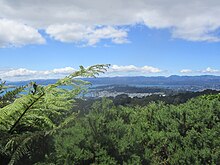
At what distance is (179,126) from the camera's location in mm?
6477

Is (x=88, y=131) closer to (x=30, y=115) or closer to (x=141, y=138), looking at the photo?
(x=141, y=138)

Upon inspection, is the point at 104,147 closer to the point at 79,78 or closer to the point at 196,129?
the point at 79,78

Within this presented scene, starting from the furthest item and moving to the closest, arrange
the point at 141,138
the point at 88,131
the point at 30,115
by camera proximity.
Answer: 1. the point at 141,138
2. the point at 88,131
3. the point at 30,115

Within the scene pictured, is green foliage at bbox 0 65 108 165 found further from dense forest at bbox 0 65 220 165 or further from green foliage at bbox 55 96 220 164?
green foliage at bbox 55 96 220 164

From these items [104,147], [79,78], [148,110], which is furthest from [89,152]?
[148,110]

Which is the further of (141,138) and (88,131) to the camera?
(141,138)

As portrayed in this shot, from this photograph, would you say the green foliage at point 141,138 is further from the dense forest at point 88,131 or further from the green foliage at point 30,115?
the green foliage at point 30,115

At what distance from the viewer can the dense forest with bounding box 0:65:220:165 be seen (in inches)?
154

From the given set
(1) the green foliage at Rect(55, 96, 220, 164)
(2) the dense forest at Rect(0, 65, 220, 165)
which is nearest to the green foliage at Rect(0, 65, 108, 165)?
(2) the dense forest at Rect(0, 65, 220, 165)

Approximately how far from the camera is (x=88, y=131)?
5.18 meters

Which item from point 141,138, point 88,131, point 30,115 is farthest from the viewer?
point 141,138

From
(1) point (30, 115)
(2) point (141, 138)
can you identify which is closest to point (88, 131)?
(2) point (141, 138)

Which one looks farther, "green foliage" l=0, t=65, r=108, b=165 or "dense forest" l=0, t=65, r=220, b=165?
"dense forest" l=0, t=65, r=220, b=165

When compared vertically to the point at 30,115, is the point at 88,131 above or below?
below
